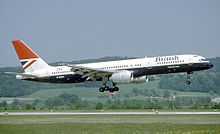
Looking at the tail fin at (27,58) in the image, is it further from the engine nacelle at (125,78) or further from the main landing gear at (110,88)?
the engine nacelle at (125,78)

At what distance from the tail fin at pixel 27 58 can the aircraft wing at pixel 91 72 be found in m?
8.29

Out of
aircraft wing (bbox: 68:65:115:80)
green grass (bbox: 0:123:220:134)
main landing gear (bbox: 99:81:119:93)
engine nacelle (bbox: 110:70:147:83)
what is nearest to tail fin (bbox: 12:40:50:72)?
aircraft wing (bbox: 68:65:115:80)

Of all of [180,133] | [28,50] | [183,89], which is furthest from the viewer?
[183,89]

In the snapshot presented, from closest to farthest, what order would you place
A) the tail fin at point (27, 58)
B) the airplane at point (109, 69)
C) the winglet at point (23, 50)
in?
the airplane at point (109, 69) → the tail fin at point (27, 58) → the winglet at point (23, 50)

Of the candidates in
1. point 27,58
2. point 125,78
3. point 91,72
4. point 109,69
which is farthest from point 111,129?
point 27,58

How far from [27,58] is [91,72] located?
547 inches

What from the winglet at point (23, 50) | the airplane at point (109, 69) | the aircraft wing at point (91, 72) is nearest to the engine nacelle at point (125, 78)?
the airplane at point (109, 69)

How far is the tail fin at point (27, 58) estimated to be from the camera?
9831 cm

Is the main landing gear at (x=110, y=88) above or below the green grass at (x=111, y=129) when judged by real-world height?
above

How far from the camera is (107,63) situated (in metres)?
92.3

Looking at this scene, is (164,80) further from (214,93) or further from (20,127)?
(20,127)

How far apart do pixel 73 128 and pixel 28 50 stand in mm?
56174

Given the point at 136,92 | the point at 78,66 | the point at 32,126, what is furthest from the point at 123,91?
the point at 32,126

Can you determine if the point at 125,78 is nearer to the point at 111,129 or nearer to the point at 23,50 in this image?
the point at 23,50
